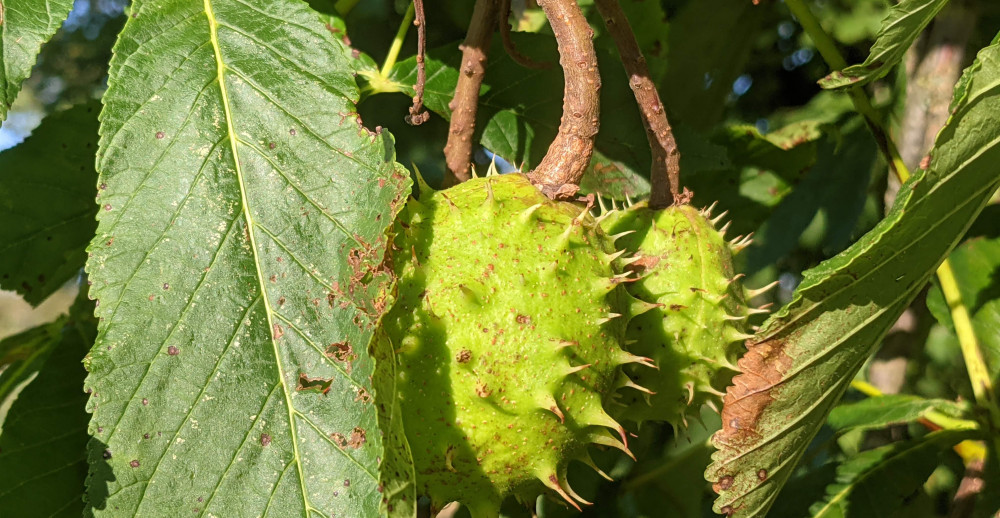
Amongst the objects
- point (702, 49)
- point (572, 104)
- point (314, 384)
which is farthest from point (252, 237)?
point (702, 49)

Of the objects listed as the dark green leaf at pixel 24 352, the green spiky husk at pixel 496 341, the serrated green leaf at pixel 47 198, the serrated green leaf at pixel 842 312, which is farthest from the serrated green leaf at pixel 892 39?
the dark green leaf at pixel 24 352

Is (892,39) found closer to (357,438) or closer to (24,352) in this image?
(357,438)

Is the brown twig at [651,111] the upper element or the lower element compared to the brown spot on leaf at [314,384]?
upper

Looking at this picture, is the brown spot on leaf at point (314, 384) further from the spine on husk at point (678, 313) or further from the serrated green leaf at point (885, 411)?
the serrated green leaf at point (885, 411)

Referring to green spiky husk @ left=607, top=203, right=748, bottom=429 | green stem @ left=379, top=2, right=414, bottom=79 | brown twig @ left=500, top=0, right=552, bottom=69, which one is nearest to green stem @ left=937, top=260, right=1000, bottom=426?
green spiky husk @ left=607, top=203, right=748, bottom=429

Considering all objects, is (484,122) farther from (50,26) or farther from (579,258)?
(50,26)
